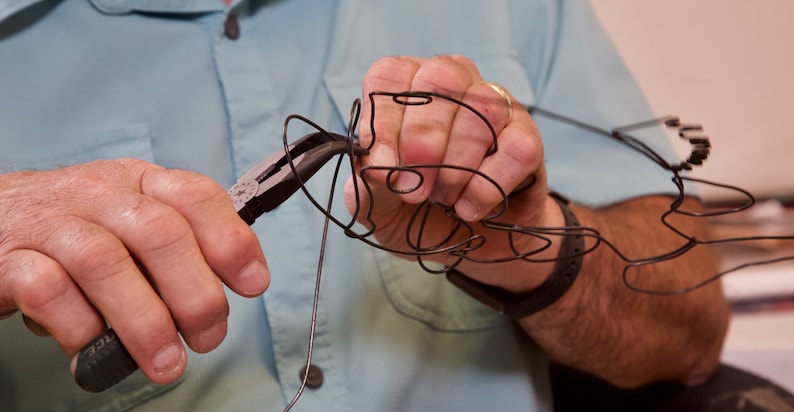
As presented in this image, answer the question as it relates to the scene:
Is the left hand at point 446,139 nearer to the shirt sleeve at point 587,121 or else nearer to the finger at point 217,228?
the finger at point 217,228

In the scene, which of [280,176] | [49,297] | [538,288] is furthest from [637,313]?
[49,297]

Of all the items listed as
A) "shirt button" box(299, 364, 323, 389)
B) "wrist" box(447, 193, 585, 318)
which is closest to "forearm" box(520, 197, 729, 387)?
"wrist" box(447, 193, 585, 318)

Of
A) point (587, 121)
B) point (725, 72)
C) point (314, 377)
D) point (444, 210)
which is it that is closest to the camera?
point (444, 210)

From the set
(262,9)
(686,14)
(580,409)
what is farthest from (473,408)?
(686,14)

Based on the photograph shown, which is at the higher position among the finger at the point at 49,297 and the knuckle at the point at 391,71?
the knuckle at the point at 391,71

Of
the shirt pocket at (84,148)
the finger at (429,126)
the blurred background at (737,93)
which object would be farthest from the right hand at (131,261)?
the blurred background at (737,93)

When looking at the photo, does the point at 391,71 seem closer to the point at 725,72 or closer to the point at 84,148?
the point at 84,148

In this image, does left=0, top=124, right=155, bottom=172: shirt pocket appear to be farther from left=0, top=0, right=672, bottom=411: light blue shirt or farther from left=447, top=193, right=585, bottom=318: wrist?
left=447, top=193, right=585, bottom=318: wrist
